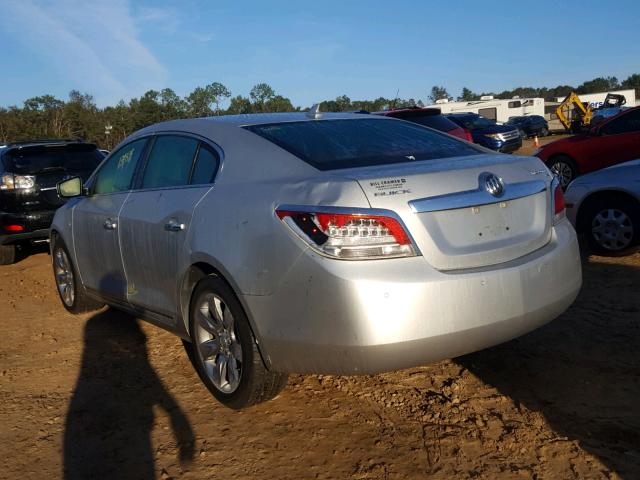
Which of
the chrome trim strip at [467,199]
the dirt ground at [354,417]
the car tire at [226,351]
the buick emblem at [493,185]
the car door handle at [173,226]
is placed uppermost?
the buick emblem at [493,185]

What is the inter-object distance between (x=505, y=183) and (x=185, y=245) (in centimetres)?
172

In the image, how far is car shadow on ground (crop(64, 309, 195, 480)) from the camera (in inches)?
122

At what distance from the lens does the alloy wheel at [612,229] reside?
6.27m

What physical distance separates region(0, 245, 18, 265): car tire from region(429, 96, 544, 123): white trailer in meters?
54.1

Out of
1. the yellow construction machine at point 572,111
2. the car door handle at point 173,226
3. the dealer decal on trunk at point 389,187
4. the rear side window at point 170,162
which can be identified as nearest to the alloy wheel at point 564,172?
the rear side window at point 170,162

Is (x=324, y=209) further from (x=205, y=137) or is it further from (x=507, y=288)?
(x=205, y=137)

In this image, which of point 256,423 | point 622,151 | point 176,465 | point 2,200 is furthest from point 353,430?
point 622,151

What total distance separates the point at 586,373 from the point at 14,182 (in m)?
6.62

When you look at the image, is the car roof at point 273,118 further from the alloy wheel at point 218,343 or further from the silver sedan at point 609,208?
the silver sedan at point 609,208

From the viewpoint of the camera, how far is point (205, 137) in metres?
3.84

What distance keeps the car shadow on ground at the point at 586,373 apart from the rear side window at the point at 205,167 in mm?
1902

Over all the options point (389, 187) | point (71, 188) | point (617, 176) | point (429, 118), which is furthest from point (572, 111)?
point (389, 187)

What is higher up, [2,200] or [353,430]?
[2,200]

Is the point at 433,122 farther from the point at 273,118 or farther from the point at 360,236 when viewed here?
the point at 360,236
